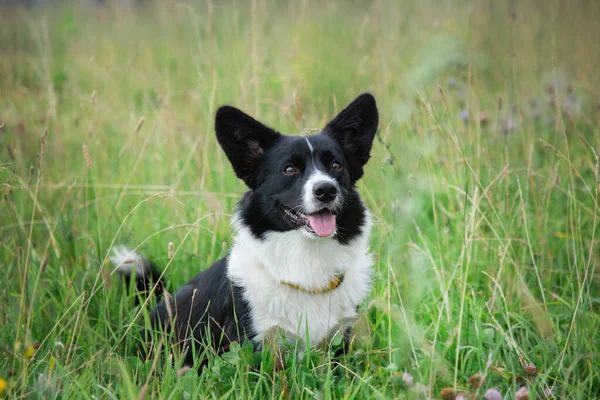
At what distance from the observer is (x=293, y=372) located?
8.02ft

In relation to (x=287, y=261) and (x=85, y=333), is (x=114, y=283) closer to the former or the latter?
(x=85, y=333)

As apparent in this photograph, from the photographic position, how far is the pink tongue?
2816 mm

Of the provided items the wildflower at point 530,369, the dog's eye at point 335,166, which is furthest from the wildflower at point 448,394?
the dog's eye at point 335,166

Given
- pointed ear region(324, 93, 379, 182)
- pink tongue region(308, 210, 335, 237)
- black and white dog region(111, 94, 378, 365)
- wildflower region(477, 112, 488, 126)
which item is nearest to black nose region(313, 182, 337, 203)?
black and white dog region(111, 94, 378, 365)

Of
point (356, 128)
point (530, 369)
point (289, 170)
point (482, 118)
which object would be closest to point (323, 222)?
point (289, 170)

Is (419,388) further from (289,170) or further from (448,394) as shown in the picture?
(289,170)

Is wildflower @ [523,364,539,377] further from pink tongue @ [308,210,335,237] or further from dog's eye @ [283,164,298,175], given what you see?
dog's eye @ [283,164,298,175]

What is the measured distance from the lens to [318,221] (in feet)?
9.31

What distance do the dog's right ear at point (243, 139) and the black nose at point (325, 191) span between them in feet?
1.68

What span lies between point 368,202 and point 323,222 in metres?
0.99

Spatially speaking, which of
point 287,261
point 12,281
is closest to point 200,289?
point 287,261

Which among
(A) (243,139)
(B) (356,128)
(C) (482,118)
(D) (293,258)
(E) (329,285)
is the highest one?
(C) (482,118)

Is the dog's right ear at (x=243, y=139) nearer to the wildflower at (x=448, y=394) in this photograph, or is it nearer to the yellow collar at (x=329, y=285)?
the yellow collar at (x=329, y=285)

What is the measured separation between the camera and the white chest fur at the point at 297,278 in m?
2.81
